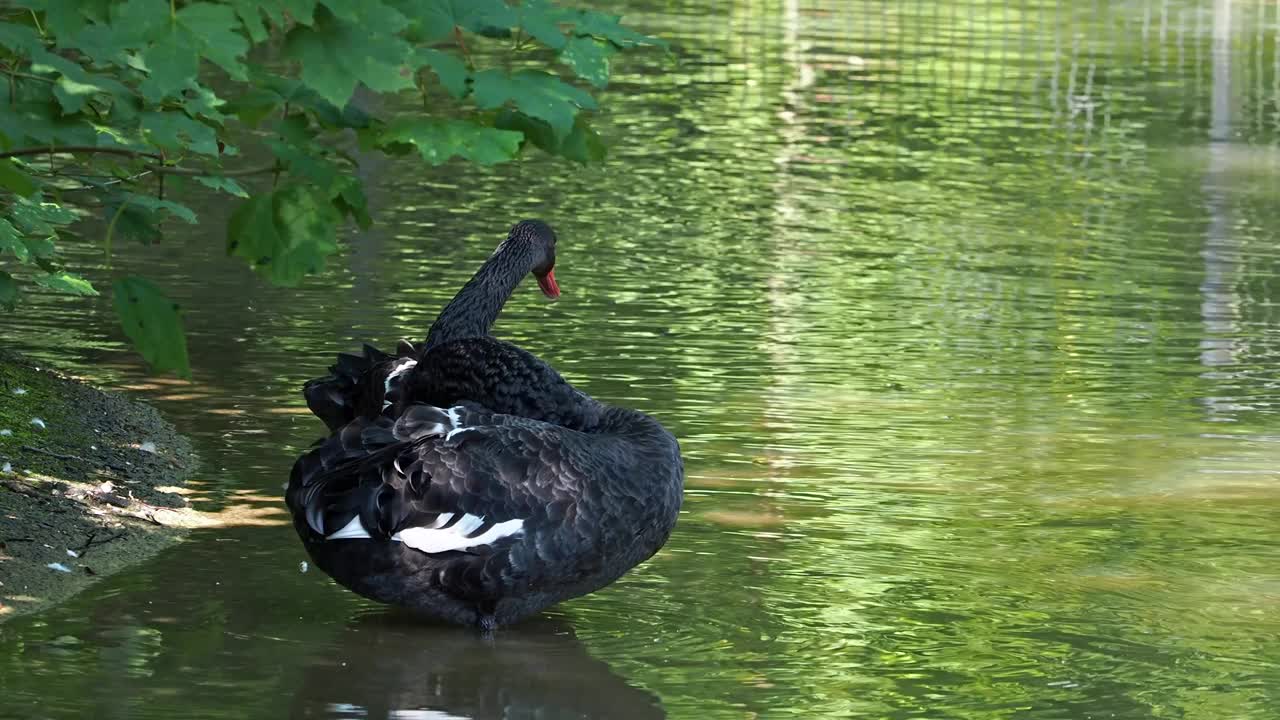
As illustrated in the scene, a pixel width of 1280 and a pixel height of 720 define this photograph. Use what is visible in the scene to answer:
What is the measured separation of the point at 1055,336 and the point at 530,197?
540 centimetres

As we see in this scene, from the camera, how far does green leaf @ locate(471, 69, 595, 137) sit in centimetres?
592

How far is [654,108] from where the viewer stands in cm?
2230

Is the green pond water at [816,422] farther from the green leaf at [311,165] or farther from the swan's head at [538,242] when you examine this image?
the green leaf at [311,165]

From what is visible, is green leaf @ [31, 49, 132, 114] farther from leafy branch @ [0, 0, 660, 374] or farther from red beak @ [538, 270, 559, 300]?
red beak @ [538, 270, 559, 300]

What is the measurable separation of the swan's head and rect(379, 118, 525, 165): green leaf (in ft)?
8.34

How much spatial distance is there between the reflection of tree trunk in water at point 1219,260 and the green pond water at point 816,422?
0.19 feet

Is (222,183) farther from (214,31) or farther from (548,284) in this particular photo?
(548,284)

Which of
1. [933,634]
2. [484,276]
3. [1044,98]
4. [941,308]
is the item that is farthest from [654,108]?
[933,634]

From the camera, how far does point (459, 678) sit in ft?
21.7

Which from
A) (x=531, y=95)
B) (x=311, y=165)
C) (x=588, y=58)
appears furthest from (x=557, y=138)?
(x=311, y=165)

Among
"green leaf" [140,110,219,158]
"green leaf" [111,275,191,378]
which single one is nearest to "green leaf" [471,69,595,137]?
"green leaf" [140,110,219,158]

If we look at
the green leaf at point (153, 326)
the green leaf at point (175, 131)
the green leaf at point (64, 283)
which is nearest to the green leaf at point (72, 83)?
the green leaf at point (175, 131)

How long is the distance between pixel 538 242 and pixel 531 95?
2.86 metres

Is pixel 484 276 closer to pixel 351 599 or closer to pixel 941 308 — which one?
pixel 351 599
